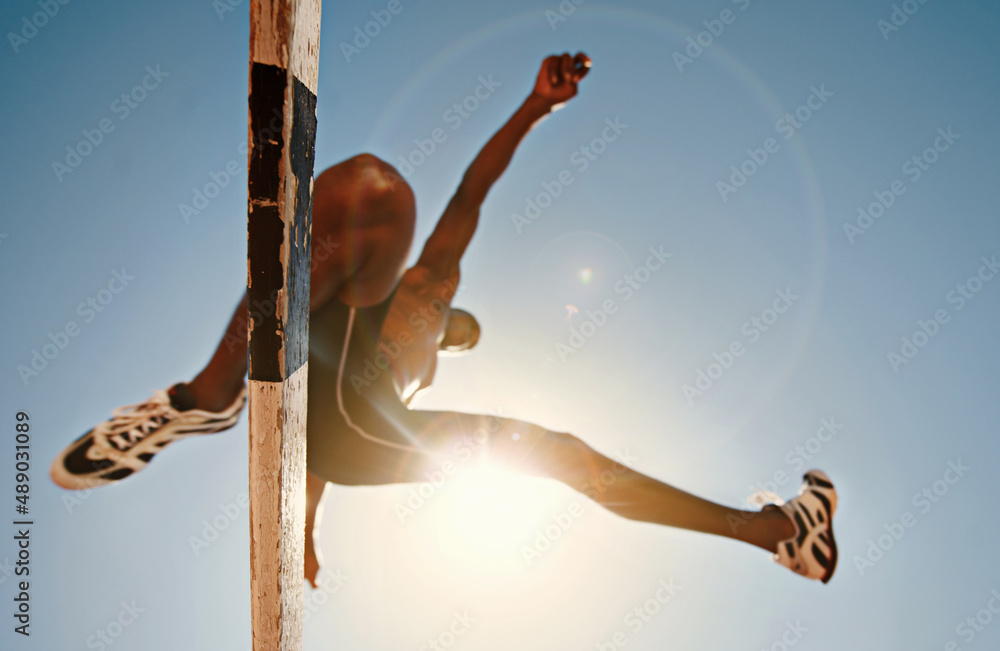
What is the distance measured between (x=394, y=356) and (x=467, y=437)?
2.56 ft

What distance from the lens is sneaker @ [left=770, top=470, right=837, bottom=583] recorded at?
2861 mm

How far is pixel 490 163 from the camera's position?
3.22 m

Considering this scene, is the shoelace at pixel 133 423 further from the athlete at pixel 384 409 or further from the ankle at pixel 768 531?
the ankle at pixel 768 531

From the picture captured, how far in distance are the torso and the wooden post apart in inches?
77.9

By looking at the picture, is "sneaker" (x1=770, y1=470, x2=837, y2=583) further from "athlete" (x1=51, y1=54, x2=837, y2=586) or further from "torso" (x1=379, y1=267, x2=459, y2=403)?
"torso" (x1=379, y1=267, x2=459, y2=403)

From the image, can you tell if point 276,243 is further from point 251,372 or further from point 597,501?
point 597,501

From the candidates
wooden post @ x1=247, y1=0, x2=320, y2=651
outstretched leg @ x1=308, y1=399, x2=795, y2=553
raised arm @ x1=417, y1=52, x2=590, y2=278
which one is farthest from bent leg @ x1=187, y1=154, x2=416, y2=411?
wooden post @ x1=247, y1=0, x2=320, y2=651

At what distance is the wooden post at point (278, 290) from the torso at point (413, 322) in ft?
6.49

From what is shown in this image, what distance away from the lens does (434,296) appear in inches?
147

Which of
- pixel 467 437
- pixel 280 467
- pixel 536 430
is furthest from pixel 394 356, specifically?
pixel 280 467

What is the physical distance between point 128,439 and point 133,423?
0.08 metres

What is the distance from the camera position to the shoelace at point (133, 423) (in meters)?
2.59

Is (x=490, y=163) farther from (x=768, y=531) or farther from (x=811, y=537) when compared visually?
(x=811, y=537)

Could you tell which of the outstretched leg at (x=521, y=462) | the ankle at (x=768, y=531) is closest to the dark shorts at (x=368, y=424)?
the outstretched leg at (x=521, y=462)
